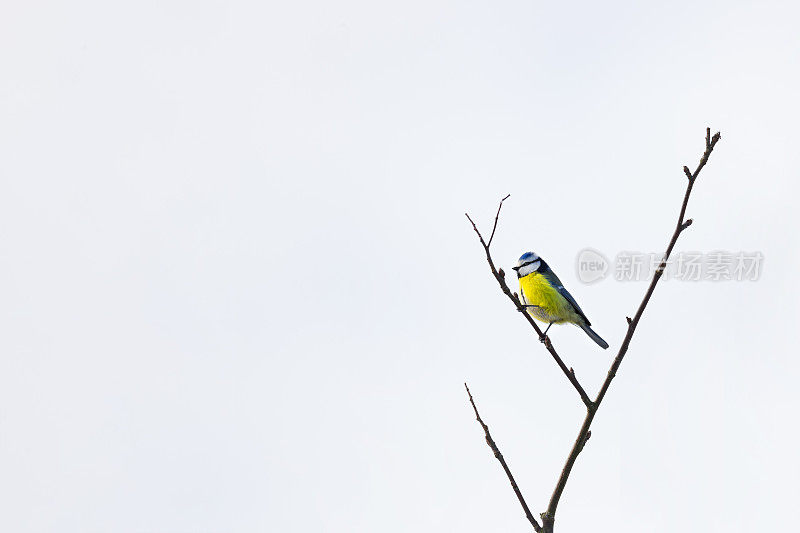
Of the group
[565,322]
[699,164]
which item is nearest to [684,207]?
[699,164]

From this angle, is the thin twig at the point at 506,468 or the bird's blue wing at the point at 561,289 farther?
the bird's blue wing at the point at 561,289

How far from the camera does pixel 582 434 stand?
4617 mm

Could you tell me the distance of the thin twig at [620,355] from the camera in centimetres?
457

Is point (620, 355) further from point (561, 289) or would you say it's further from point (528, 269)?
point (528, 269)

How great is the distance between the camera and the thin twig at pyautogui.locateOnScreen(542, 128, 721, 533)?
4574mm

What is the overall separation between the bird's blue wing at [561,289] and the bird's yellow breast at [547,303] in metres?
0.06

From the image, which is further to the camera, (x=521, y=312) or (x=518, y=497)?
(x=521, y=312)

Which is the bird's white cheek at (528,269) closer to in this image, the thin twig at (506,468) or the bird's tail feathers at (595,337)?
the bird's tail feathers at (595,337)

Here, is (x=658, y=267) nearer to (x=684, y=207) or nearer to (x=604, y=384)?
(x=684, y=207)

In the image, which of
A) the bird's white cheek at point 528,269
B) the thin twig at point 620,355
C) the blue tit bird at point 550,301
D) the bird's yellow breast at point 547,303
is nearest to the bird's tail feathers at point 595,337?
the blue tit bird at point 550,301

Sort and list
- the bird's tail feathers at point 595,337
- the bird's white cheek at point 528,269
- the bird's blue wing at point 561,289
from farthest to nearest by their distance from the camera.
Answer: the bird's white cheek at point 528,269
the bird's tail feathers at point 595,337
the bird's blue wing at point 561,289

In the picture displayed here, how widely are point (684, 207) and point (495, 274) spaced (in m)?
1.27

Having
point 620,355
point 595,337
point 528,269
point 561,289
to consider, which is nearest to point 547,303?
point 561,289

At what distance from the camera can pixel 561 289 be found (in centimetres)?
1096
